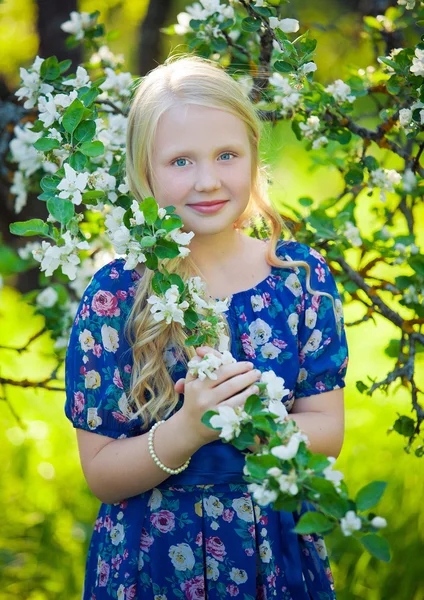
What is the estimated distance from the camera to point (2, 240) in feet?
14.6

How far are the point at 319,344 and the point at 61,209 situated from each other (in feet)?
2.26

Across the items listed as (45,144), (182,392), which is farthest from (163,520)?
Result: (45,144)

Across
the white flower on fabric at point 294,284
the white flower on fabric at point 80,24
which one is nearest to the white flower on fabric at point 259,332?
the white flower on fabric at point 294,284

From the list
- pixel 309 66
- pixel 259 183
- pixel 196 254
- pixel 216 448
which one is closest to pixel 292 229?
pixel 259 183

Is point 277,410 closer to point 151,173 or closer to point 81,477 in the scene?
point 151,173

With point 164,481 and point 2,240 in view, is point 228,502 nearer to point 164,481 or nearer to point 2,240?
point 164,481

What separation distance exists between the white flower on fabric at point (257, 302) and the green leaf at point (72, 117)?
561 millimetres

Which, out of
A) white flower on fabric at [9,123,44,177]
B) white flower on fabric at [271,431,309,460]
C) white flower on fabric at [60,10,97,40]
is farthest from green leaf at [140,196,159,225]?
white flower on fabric at [60,10,97,40]

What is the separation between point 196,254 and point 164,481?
534mm

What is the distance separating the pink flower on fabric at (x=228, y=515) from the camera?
1.56 meters

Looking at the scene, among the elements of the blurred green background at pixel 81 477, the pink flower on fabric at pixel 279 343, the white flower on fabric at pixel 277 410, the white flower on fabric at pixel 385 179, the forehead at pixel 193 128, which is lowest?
the blurred green background at pixel 81 477

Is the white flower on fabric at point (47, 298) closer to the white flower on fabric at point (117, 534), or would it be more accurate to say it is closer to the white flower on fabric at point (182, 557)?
the white flower on fabric at point (117, 534)

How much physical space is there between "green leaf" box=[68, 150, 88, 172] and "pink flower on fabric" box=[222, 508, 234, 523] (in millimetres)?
795

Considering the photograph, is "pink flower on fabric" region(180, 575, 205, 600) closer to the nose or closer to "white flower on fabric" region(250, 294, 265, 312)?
"white flower on fabric" region(250, 294, 265, 312)
